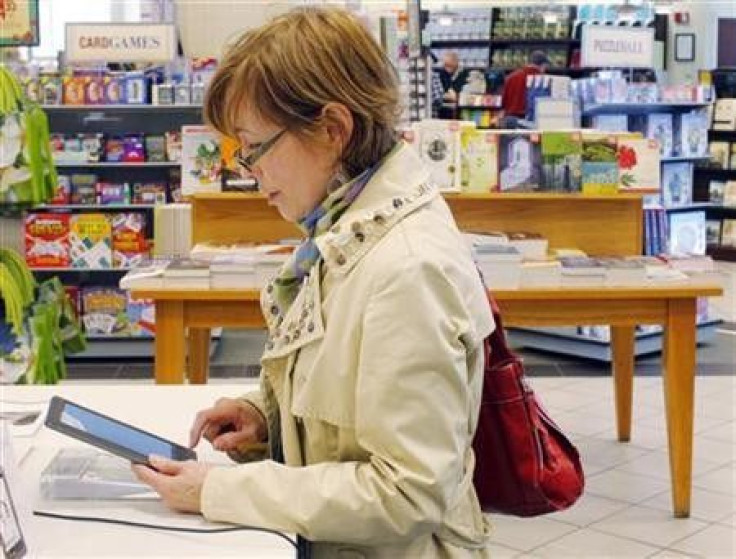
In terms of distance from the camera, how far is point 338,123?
5.07ft

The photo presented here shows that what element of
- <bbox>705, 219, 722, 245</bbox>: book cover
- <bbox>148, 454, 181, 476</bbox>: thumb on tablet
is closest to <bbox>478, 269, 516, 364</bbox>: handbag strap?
<bbox>148, 454, 181, 476</bbox>: thumb on tablet

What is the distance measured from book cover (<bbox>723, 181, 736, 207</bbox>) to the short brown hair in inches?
419

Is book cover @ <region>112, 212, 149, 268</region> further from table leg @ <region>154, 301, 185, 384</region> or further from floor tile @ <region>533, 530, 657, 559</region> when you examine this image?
floor tile @ <region>533, 530, 657, 559</region>

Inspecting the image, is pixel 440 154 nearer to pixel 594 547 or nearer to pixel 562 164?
pixel 562 164

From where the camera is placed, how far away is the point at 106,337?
7027mm

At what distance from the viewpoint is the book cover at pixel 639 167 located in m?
4.62

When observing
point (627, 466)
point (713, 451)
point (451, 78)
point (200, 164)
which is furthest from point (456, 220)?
point (451, 78)

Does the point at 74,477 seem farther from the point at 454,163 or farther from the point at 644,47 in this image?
the point at 644,47

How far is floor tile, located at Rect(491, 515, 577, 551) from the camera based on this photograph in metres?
4.03

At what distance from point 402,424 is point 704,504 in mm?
3313

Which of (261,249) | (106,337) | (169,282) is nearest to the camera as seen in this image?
(169,282)

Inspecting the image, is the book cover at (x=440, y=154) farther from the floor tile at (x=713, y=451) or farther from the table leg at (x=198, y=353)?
the floor tile at (x=713, y=451)

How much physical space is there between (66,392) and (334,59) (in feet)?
3.88

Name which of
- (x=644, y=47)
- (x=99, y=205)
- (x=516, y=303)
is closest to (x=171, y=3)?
(x=99, y=205)
